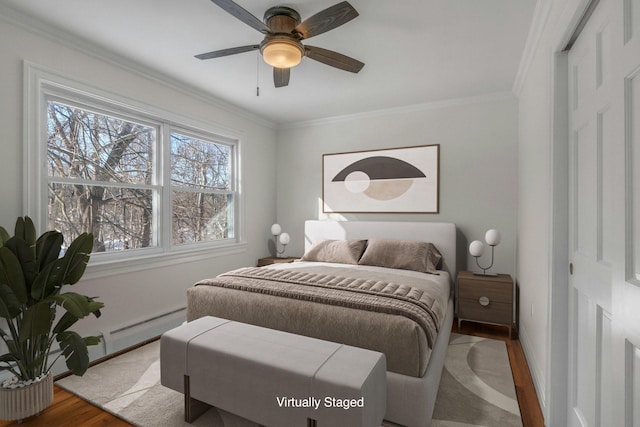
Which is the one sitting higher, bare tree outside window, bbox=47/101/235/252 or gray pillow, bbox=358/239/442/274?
bare tree outside window, bbox=47/101/235/252

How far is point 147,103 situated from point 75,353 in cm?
224

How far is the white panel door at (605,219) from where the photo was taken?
0.98 metres

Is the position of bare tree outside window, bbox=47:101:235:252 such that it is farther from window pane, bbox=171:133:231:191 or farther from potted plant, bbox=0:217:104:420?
potted plant, bbox=0:217:104:420

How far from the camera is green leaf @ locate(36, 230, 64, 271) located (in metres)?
1.87

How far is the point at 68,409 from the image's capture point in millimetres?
1911

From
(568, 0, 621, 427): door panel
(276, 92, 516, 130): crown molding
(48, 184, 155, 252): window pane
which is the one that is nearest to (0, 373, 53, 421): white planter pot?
(48, 184, 155, 252): window pane

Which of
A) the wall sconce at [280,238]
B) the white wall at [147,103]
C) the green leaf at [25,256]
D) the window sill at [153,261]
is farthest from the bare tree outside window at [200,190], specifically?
the green leaf at [25,256]

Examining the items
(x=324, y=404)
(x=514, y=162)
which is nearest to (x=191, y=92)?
(x=324, y=404)

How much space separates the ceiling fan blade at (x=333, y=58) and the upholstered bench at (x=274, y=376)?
1.87 metres

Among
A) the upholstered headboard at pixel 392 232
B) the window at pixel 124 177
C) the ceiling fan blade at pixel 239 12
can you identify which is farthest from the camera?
the upholstered headboard at pixel 392 232

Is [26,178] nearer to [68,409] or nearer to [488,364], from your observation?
[68,409]

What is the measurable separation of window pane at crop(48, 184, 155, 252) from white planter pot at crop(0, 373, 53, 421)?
3.75ft

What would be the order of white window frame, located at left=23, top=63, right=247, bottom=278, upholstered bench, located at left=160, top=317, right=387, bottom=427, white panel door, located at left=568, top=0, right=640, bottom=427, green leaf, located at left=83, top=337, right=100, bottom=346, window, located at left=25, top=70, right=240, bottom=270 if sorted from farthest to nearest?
1. window, located at left=25, top=70, right=240, bottom=270
2. white window frame, located at left=23, top=63, right=247, bottom=278
3. green leaf, located at left=83, top=337, right=100, bottom=346
4. upholstered bench, located at left=160, top=317, right=387, bottom=427
5. white panel door, located at left=568, top=0, right=640, bottom=427

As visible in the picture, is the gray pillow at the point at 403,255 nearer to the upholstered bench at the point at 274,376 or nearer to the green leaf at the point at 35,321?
the upholstered bench at the point at 274,376
